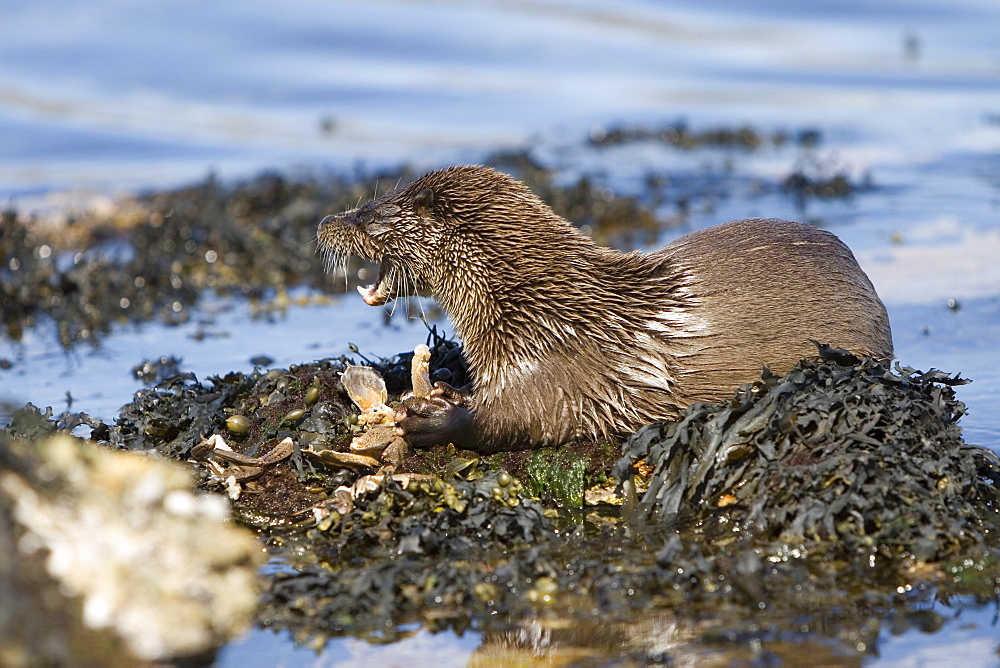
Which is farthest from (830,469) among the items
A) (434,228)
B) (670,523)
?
(434,228)

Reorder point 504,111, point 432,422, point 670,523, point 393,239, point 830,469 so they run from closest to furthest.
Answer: point 830,469, point 670,523, point 432,422, point 393,239, point 504,111

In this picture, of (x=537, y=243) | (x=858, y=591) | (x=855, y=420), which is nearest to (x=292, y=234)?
(x=537, y=243)

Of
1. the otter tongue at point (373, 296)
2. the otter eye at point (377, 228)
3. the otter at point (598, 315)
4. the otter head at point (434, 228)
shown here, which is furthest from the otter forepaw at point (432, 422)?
the otter eye at point (377, 228)

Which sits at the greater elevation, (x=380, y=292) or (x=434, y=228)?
(x=434, y=228)

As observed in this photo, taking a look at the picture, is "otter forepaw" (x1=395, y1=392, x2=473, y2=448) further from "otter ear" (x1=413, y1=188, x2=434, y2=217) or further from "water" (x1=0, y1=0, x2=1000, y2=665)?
"water" (x1=0, y1=0, x2=1000, y2=665)

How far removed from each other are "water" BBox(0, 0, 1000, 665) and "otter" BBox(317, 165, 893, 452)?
122 centimetres

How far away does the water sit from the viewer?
315 inches

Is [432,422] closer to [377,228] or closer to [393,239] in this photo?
[393,239]

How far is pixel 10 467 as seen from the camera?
110 inches

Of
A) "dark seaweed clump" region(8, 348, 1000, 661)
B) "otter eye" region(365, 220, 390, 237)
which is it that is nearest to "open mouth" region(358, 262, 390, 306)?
"otter eye" region(365, 220, 390, 237)

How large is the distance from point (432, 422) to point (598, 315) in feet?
2.81

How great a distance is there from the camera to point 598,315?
5.11 m

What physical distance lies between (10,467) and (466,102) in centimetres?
1460

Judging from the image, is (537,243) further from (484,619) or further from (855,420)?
(484,619)
